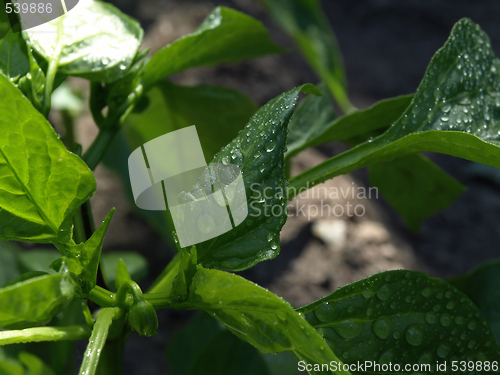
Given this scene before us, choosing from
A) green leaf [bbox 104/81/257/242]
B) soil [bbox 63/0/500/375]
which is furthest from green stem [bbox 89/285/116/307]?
soil [bbox 63/0/500/375]

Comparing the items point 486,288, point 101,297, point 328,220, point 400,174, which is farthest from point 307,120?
point 328,220

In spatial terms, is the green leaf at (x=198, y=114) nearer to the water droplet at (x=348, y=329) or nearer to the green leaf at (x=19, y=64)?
the green leaf at (x=19, y=64)

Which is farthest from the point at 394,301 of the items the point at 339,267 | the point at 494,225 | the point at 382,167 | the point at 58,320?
the point at 494,225

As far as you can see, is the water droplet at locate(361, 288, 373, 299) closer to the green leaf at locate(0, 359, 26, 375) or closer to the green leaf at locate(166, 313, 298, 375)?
the green leaf at locate(166, 313, 298, 375)

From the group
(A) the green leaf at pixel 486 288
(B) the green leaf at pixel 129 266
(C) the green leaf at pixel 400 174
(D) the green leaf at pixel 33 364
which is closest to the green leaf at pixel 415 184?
(C) the green leaf at pixel 400 174

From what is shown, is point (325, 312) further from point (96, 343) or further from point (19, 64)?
point (19, 64)

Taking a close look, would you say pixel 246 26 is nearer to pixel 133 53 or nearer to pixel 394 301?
pixel 133 53
